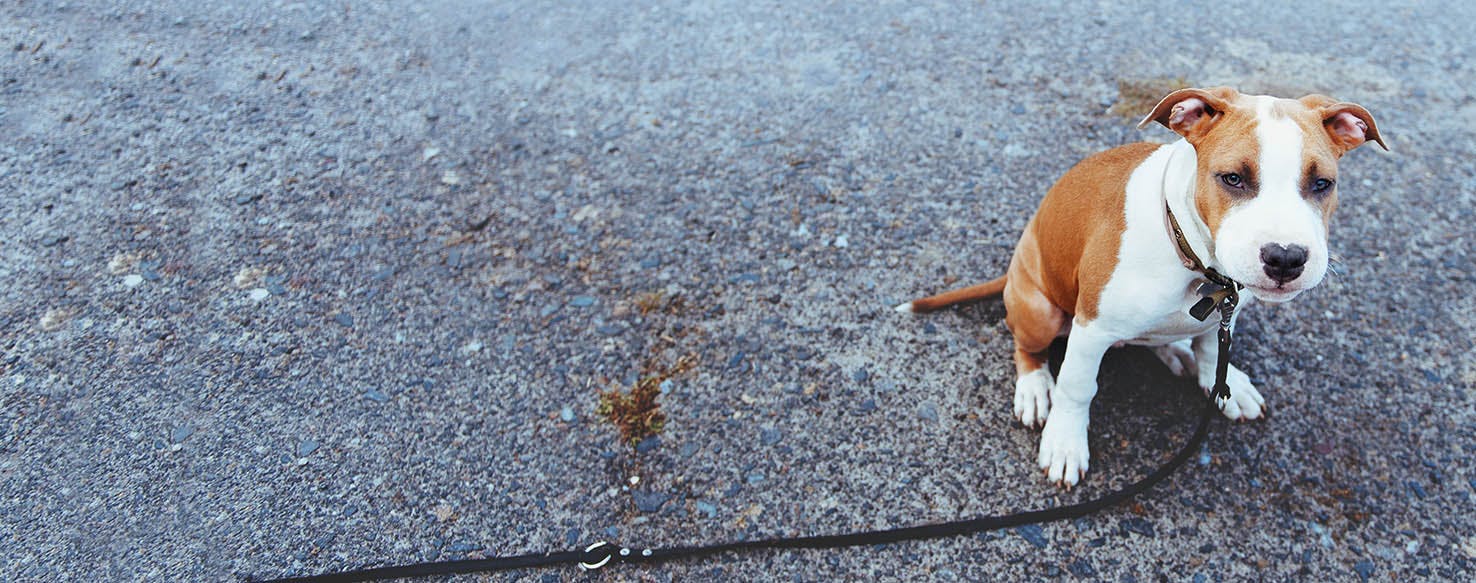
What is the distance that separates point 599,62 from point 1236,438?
3227 mm

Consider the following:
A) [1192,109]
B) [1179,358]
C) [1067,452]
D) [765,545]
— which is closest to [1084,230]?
[1192,109]

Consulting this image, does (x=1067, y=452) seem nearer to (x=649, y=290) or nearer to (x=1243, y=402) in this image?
(x=1243, y=402)

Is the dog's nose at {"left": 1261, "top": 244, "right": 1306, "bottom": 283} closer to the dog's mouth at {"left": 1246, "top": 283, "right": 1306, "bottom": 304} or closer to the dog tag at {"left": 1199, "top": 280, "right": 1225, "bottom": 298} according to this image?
the dog's mouth at {"left": 1246, "top": 283, "right": 1306, "bottom": 304}

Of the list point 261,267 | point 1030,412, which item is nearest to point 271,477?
point 261,267

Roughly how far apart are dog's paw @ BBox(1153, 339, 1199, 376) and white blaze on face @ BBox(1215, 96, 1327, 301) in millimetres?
1043

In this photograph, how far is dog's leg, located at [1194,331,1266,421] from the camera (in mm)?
2805

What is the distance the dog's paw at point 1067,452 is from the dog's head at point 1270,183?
2.71 feet

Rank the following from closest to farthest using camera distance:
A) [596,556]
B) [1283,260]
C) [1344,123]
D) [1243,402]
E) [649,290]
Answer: [1283,260] → [1344,123] → [596,556] → [1243,402] → [649,290]

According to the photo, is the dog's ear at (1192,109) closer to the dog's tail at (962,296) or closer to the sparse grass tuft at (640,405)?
the dog's tail at (962,296)

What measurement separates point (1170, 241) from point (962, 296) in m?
0.98

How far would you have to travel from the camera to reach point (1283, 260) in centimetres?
182

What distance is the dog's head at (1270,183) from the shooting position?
1838mm

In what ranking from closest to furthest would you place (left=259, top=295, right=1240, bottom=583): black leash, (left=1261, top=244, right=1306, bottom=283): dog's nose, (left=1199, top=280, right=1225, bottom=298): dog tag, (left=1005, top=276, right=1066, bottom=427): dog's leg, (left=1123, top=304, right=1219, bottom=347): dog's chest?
1. (left=1261, top=244, right=1306, bottom=283): dog's nose
2. (left=1199, top=280, right=1225, bottom=298): dog tag
3. (left=1123, top=304, right=1219, bottom=347): dog's chest
4. (left=259, top=295, right=1240, bottom=583): black leash
5. (left=1005, top=276, right=1066, bottom=427): dog's leg

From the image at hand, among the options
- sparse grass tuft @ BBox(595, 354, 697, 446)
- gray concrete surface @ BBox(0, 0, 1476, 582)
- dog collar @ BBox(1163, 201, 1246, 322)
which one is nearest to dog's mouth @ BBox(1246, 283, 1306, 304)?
dog collar @ BBox(1163, 201, 1246, 322)
